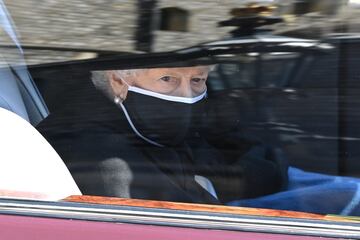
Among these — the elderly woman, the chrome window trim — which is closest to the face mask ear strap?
the elderly woman

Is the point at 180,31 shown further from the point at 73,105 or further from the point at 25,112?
the point at 25,112

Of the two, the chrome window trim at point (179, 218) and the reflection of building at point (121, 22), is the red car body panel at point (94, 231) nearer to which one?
the chrome window trim at point (179, 218)

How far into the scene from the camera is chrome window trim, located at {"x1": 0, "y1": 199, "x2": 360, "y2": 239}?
4.98ft

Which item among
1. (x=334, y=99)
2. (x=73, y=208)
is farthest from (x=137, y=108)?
(x=334, y=99)

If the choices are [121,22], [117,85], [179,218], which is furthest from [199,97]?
[179,218]

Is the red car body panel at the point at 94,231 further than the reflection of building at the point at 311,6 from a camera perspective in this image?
No

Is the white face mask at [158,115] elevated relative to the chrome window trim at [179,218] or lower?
elevated

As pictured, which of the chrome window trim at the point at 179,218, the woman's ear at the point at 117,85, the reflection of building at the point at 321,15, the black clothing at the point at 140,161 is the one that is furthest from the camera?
the woman's ear at the point at 117,85

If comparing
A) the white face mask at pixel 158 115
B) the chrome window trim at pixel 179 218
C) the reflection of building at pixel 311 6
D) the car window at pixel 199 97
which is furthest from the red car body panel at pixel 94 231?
the reflection of building at pixel 311 6

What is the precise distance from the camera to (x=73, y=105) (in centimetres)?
197

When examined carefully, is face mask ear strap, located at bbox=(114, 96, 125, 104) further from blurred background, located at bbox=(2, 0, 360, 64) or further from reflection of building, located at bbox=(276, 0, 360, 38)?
reflection of building, located at bbox=(276, 0, 360, 38)

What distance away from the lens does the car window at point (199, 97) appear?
1779mm

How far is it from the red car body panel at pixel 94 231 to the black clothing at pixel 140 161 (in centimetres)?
22

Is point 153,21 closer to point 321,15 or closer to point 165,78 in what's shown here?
point 165,78
